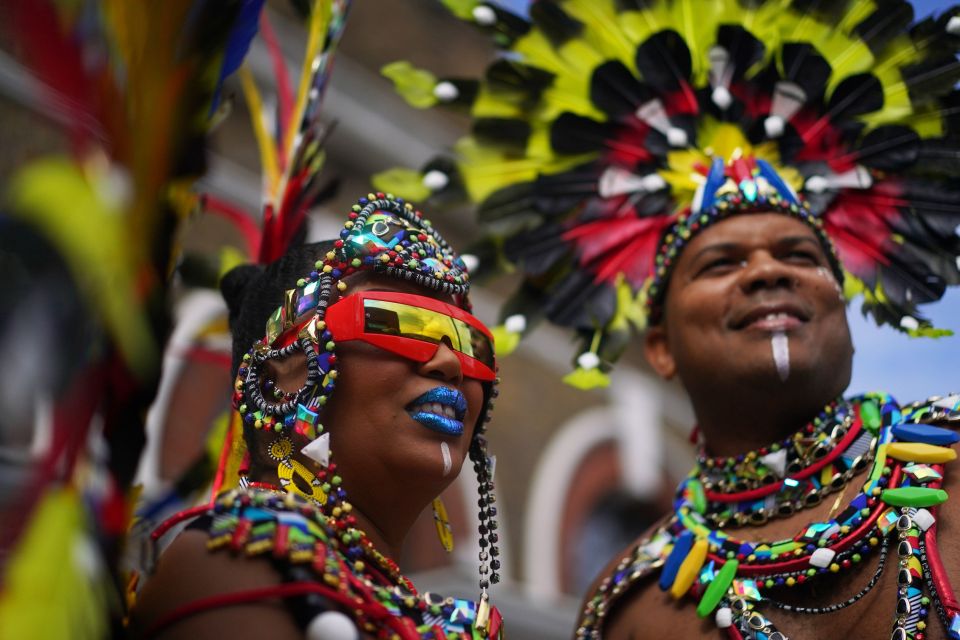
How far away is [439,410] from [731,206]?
1572 mm

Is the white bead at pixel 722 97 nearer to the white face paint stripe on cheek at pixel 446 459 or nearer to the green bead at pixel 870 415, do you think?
the green bead at pixel 870 415

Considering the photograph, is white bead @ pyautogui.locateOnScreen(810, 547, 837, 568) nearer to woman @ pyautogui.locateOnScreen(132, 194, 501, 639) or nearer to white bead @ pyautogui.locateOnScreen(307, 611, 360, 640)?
woman @ pyautogui.locateOnScreen(132, 194, 501, 639)

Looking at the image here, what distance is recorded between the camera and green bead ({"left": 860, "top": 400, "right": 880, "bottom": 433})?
135 inches

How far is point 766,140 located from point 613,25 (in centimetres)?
68

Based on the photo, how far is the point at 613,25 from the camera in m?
4.28

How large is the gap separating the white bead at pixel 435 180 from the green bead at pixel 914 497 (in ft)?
6.35

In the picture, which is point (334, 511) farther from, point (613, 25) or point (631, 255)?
point (613, 25)

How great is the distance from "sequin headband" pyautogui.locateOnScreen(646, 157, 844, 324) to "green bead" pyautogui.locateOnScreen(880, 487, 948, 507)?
2.91 feet

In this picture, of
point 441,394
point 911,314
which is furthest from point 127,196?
point 911,314

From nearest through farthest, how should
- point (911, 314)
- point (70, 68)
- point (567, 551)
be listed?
point (70, 68)
point (911, 314)
point (567, 551)

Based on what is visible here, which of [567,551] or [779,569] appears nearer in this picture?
[779,569]

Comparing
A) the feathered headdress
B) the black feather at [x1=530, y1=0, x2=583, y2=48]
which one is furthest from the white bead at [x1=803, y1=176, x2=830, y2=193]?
the feathered headdress

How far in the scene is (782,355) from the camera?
11.2 feet

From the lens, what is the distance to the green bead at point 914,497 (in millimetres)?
3105
